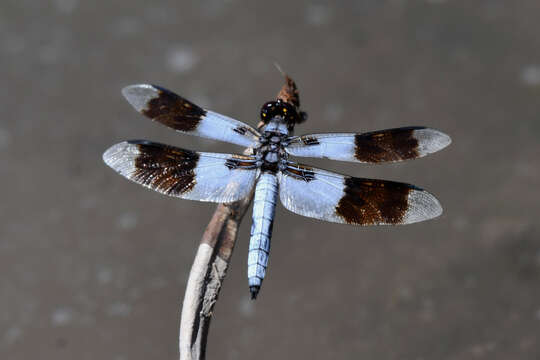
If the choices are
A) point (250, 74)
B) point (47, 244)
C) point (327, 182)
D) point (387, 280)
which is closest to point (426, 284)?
point (387, 280)

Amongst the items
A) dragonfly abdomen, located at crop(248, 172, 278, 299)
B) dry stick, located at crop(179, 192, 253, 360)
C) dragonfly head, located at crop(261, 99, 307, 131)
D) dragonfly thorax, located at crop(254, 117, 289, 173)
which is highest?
dragonfly head, located at crop(261, 99, 307, 131)

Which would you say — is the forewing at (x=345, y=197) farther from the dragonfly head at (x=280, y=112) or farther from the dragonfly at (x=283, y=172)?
the dragonfly head at (x=280, y=112)

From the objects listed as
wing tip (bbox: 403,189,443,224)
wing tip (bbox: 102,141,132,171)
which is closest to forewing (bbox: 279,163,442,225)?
wing tip (bbox: 403,189,443,224)

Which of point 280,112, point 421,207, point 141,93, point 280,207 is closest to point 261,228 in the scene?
point 280,112

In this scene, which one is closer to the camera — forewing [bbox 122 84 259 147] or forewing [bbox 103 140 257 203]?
forewing [bbox 103 140 257 203]

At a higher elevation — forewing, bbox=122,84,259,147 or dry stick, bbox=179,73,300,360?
forewing, bbox=122,84,259,147

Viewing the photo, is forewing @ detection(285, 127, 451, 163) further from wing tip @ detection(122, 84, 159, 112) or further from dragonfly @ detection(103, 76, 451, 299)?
wing tip @ detection(122, 84, 159, 112)

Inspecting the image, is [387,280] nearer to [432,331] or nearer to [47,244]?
[432,331]
